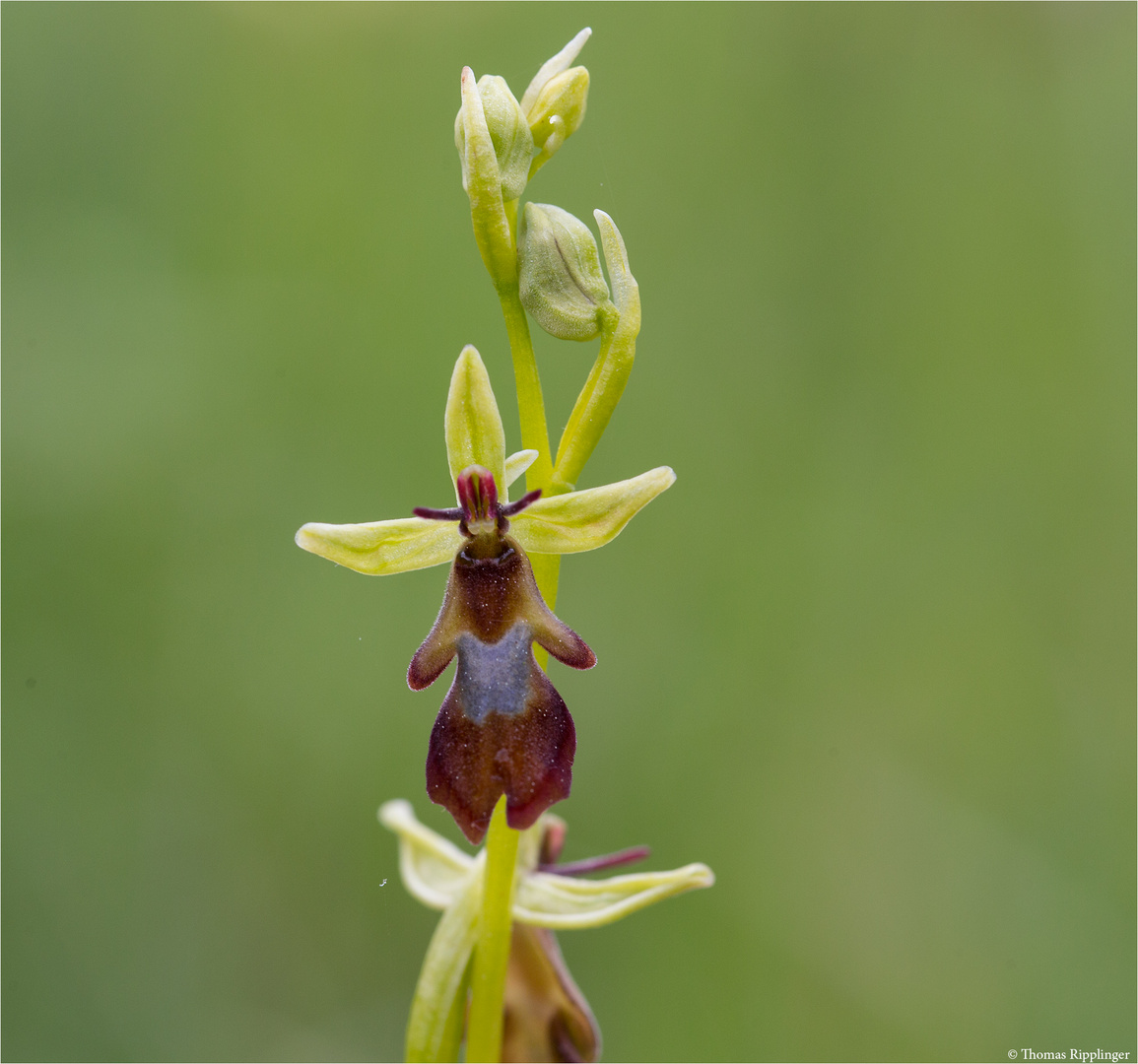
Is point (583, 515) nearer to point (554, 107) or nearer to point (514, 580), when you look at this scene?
point (514, 580)

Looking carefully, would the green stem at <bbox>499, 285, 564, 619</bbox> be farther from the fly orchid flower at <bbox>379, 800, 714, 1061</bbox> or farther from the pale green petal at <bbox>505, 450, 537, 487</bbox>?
the fly orchid flower at <bbox>379, 800, 714, 1061</bbox>

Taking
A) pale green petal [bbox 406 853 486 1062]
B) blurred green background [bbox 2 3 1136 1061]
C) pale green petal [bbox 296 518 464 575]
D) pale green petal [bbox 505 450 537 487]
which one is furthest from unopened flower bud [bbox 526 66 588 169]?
blurred green background [bbox 2 3 1136 1061]

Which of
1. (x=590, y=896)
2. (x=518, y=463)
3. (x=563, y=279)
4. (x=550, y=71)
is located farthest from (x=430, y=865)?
(x=550, y=71)

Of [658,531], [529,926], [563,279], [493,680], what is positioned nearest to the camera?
[493,680]

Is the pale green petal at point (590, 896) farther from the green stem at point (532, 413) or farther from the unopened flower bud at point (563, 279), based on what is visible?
the unopened flower bud at point (563, 279)

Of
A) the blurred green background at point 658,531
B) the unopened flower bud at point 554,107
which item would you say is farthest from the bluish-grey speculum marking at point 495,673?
the blurred green background at point 658,531

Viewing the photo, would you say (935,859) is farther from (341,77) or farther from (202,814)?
(341,77)
